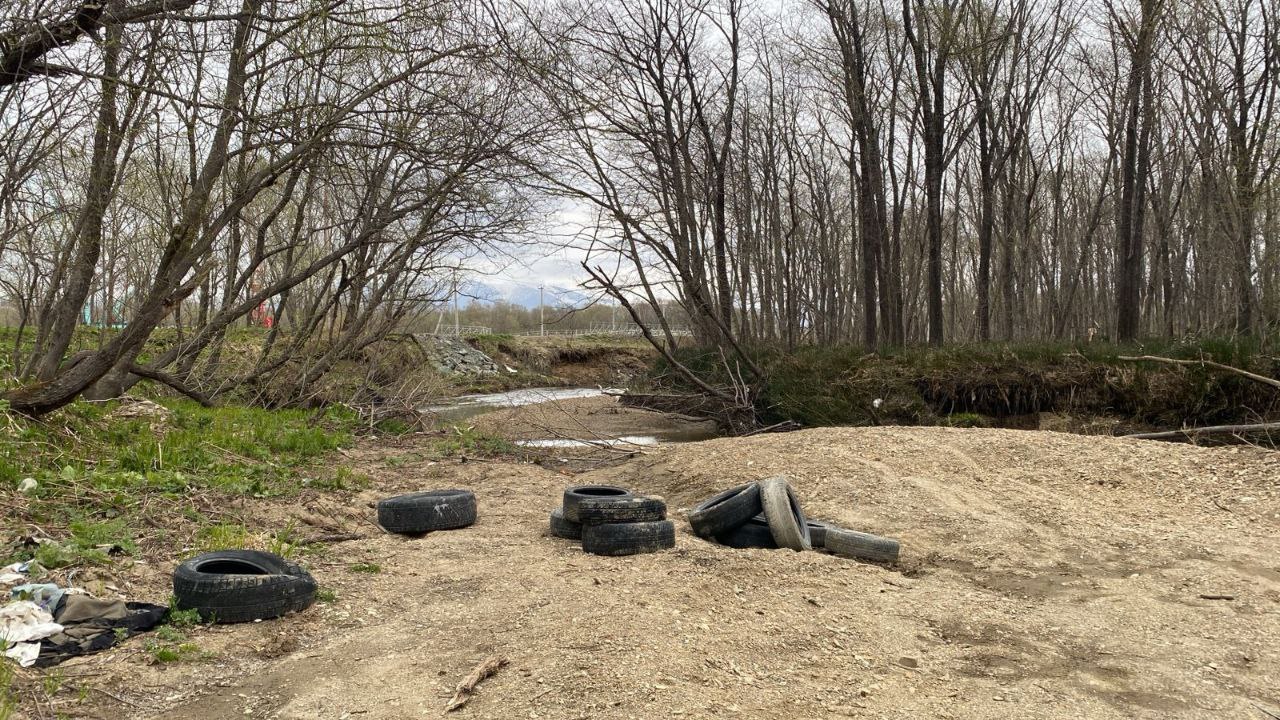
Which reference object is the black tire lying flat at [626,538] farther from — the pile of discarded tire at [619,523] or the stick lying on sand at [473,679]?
the stick lying on sand at [473,679]

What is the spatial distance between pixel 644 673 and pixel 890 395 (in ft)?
37.4

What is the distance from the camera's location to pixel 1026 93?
2180 centimetres

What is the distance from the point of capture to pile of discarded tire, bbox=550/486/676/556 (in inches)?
234

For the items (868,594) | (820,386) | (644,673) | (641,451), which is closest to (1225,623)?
(868,594)

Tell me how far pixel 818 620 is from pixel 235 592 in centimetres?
330

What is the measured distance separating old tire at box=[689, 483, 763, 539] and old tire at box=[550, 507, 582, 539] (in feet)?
3.38

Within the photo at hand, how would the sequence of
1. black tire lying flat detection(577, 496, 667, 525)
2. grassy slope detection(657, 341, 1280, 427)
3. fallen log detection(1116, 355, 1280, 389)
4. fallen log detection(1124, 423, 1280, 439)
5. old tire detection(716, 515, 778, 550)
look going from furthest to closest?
1. grassy slope detection(657, 341, 1280, 427)
2. fallen log detection(1116, 355, 1280, 389)
3. fallen log detection(1124, 423, 1280, 439)
4. old tire detection(716, 515, 778, 550)
5. black tire lying flat detection(577, 496, 667, 525)

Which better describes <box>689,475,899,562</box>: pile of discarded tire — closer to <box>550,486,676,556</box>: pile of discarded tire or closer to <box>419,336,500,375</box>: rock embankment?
<box>550,486,676,556</box>: pile of discarded tire

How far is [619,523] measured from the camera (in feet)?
19.9

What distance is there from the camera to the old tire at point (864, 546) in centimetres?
612

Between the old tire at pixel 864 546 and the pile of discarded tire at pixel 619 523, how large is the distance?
1395mm

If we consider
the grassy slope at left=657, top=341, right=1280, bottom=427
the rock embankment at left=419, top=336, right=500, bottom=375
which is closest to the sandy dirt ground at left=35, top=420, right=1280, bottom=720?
the grassy slope at left=657, top=341, right=1280, bottom=427

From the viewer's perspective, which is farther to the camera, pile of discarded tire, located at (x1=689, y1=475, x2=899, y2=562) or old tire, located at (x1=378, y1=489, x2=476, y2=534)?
old tire, located at (x1=378, y1=489, x2=476, y2=534)

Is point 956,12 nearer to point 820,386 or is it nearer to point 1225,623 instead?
point 820,386
